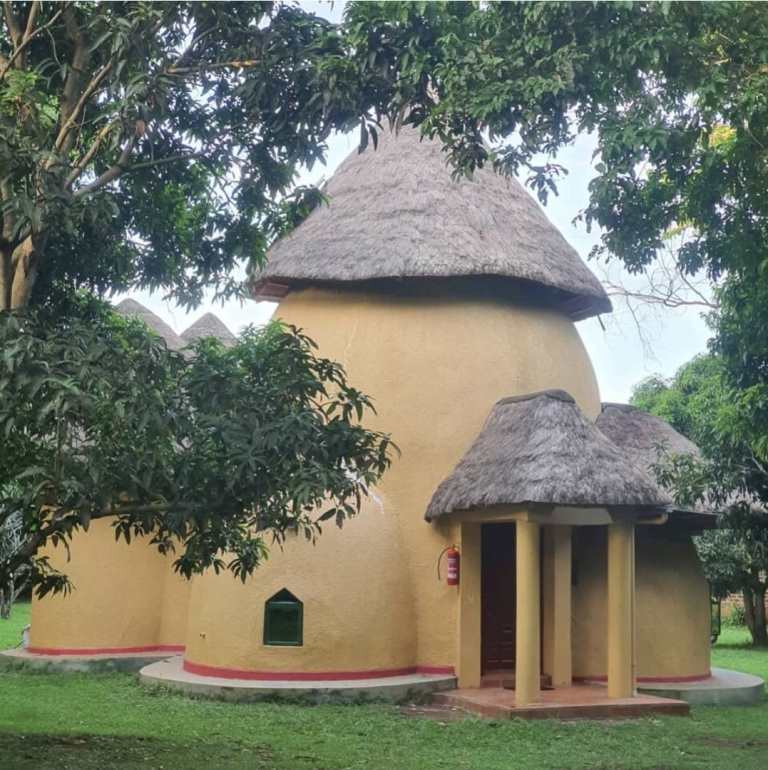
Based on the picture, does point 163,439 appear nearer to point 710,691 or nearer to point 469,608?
point 469,608

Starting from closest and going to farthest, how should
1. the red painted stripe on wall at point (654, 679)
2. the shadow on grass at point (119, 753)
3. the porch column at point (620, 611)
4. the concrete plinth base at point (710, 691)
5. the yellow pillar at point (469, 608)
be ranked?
the shadow on grass at point (119, 753) → the porch column at point (620, 611) → the yellow pillar at point (469, 608) → the concrete plinth base at point (710, 691) → the red painted stripe on wall at point (654, 679)

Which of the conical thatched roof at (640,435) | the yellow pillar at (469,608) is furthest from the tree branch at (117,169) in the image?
the conical thatched roof at (640,435)

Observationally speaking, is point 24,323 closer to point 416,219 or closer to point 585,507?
point 585,507

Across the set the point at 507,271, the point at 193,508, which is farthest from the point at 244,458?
the point at 507,271

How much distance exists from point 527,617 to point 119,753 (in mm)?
5144

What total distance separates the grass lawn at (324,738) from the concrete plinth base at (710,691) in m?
0.52

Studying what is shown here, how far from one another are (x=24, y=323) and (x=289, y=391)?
2.30 metres

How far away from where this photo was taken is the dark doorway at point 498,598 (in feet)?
53.4

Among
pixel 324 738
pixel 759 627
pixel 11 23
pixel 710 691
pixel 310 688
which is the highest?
pixel 11 23

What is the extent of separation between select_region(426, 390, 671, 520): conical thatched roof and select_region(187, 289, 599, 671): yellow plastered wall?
24.3 inches

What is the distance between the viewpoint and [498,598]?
54.0ft

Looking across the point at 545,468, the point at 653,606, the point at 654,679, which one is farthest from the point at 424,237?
the point at 654,679

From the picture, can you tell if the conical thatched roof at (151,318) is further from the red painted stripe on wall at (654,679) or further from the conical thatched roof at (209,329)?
the red painted stripe on wall at (654,679)

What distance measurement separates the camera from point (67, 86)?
9734 mm
